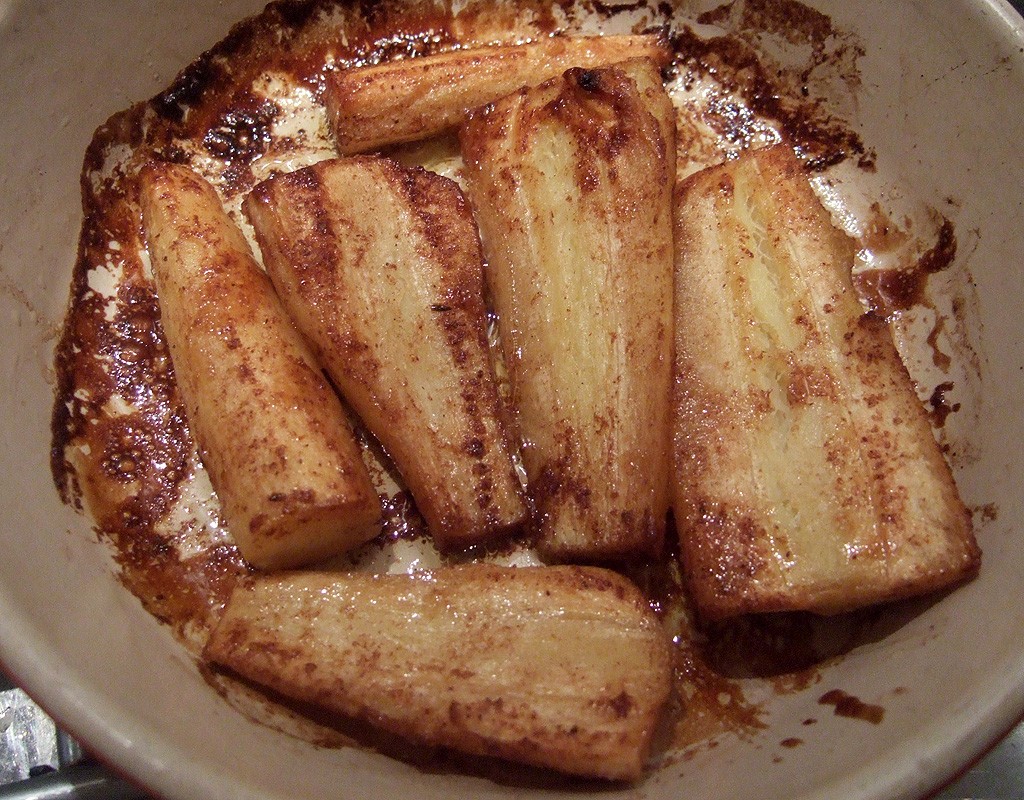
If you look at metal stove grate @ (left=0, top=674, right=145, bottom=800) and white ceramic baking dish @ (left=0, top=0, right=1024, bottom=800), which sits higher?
white ceramic baking dish @ (left=0, top=0, right=1024, bottom=800)

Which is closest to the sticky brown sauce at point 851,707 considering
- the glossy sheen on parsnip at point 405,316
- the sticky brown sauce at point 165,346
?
the sticky brown sauce at point 165,346

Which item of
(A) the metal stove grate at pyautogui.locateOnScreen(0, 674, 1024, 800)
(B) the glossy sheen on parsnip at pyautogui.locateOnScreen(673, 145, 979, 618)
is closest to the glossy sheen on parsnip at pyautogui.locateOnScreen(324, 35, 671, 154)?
(B) the glossy sheen on parsnip at pyautogui.locateOnScreen(673, 145, 979, 618)

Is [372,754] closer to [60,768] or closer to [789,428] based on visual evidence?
[60,768]

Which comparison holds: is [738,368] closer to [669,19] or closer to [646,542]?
[646,542]

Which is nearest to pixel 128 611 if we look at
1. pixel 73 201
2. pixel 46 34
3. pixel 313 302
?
pixel 313 302

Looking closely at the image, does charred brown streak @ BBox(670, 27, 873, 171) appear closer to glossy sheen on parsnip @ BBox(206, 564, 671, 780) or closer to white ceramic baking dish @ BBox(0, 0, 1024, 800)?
white ceramic baking dish @ BBox(0, 0, 1024, 800)

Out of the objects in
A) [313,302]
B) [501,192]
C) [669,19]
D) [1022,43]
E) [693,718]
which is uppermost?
[669,19]
